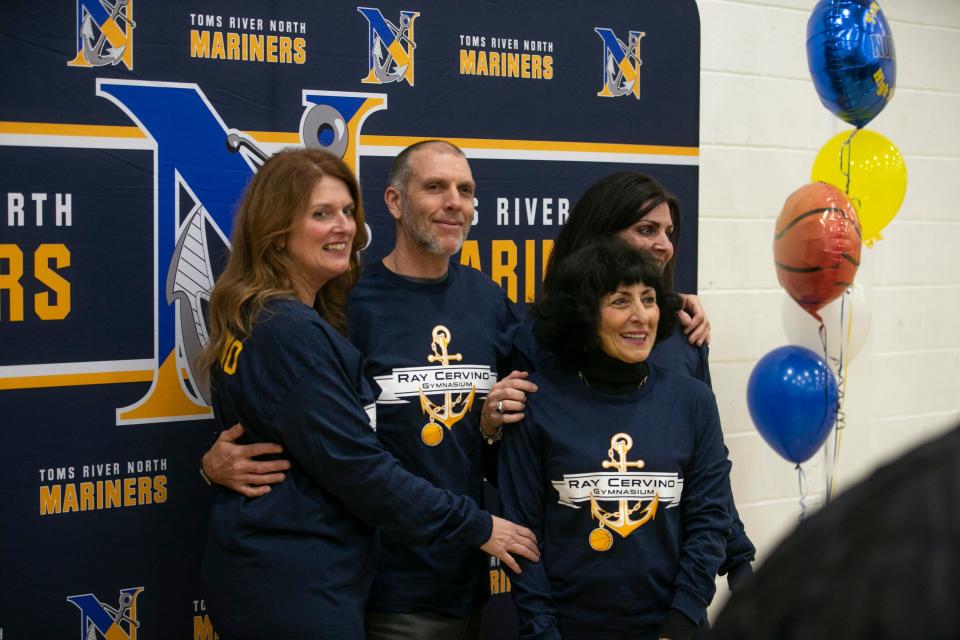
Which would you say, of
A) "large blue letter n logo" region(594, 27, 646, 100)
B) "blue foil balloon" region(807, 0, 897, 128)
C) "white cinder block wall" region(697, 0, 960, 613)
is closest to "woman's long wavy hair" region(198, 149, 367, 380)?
"large blue letter n logo" region(594, 27, 646, 100)

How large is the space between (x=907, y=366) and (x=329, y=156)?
8.68 feet

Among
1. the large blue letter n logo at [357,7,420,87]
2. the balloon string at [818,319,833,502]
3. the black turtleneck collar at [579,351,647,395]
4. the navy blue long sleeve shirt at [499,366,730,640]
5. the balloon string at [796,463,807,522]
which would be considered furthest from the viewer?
the balloon string at [796,463,807,522]

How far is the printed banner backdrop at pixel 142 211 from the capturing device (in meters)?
2.34

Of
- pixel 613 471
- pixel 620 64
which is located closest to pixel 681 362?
pixel 613 471

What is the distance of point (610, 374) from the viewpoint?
2.18 m

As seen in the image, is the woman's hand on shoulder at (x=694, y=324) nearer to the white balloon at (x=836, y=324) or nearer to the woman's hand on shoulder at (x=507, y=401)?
the woman's hand on shoulder at (x=507, y=401)

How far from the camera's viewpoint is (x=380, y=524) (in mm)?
2033

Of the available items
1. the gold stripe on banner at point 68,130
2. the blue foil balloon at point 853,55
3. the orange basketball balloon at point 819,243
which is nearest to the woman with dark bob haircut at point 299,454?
the gold stripe on banner at point 68,130

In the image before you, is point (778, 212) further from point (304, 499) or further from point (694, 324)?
point (304, 499)

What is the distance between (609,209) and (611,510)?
73 cm

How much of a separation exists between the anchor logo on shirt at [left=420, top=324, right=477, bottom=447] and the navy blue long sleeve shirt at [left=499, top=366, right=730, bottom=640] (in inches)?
6.3

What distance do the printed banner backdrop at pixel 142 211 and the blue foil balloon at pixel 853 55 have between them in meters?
0.94

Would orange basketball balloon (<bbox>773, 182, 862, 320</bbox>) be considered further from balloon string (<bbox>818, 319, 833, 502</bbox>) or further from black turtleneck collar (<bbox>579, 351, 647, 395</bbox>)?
black turtleneck collar (<bbox>579, 351, 647, 395</bbox>)

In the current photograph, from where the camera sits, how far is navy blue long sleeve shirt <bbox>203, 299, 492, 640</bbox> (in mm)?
1949
